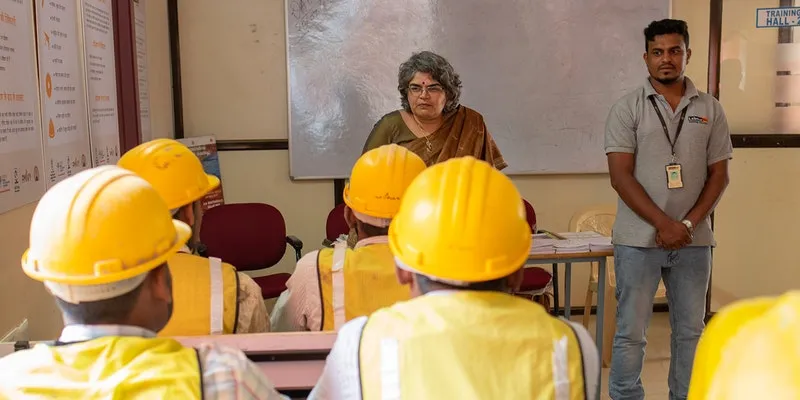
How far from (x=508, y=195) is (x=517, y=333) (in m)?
0.28

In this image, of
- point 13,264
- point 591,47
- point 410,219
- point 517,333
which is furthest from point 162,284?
point 591,47

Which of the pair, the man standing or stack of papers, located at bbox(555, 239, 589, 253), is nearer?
the man standing

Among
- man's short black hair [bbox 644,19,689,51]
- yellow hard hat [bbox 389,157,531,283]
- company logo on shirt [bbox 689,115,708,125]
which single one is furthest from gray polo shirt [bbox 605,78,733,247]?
yellow hard hat [bbox 389,157,531,283]

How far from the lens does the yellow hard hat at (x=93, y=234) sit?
45.7 inches

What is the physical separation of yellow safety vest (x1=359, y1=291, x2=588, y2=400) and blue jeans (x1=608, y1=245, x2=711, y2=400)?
1.90 metres

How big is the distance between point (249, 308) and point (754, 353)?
1.56 m

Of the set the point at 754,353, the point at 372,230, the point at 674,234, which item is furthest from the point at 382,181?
the point at 754,353

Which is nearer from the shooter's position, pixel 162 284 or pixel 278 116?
pixel 162 284

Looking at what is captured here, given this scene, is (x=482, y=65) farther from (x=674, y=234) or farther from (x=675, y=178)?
(x=674, y=234)

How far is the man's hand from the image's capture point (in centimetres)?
290

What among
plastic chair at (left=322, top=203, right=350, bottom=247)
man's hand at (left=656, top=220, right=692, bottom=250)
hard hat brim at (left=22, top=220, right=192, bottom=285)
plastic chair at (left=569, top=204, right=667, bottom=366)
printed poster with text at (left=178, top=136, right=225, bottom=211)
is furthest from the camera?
printed poster with text at (left=178, top=136, right=225, bottom=211)

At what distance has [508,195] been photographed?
4.50ft

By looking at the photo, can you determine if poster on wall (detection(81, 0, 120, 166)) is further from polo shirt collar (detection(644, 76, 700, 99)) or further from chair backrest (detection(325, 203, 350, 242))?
polo shirt collar (detection(644, 76, 700, 99))

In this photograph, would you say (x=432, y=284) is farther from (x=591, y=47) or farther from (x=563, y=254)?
(x=591, y=47)
